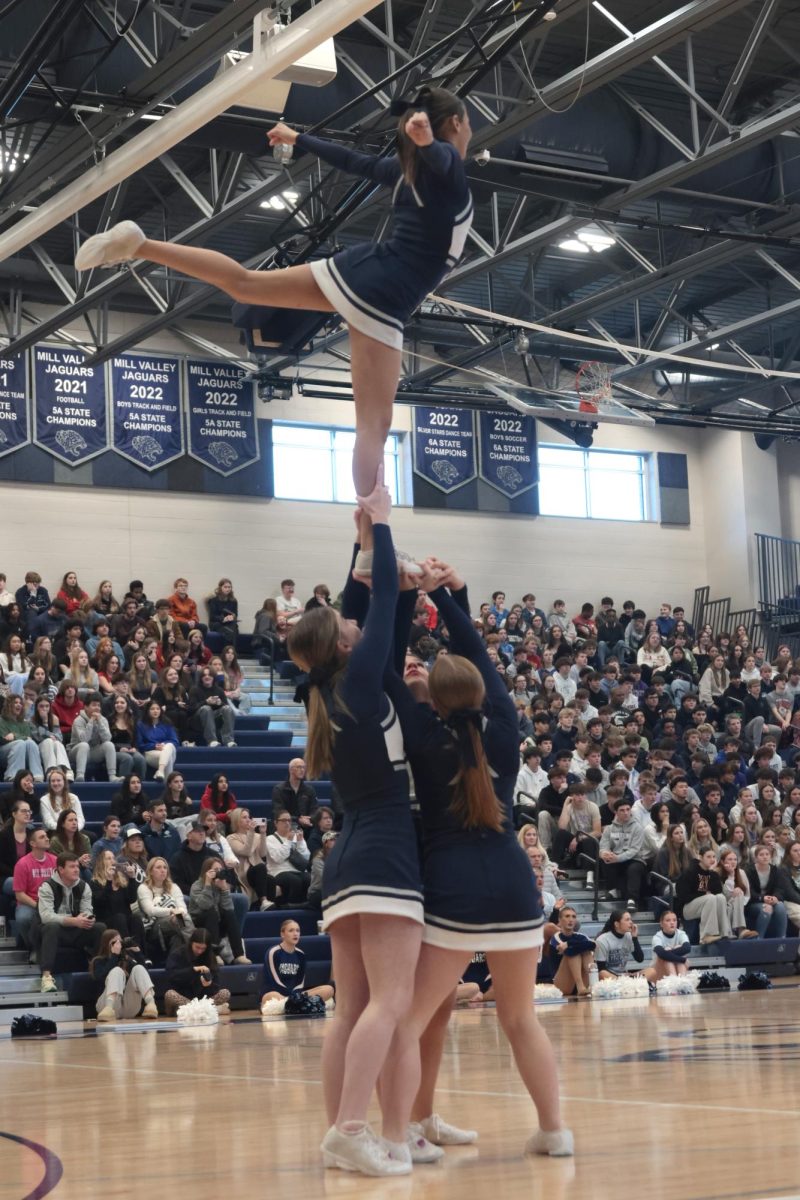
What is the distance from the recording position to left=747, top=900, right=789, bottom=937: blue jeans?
14.5 m

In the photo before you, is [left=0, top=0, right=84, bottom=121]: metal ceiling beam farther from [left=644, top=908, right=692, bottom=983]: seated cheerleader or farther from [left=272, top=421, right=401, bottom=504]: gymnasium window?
[left=272, top=421, right=401, bottom=504]: gymnasium window

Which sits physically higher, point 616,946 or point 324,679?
point 324,679

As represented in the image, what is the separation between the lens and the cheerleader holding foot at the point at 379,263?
4.50m

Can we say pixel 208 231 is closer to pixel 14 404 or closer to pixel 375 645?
pixel 14 404

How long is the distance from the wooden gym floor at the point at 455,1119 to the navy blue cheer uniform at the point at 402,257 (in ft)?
7.82

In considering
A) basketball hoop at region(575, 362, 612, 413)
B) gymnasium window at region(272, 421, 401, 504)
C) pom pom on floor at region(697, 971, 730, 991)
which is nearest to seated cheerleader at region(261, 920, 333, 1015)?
pom pom on floor at region(697, 971, 730, 991)

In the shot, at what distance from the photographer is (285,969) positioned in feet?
38.5

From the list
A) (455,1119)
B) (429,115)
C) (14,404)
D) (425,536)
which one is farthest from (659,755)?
(429,115)

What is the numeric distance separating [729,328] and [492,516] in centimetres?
499

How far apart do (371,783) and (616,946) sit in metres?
9.43

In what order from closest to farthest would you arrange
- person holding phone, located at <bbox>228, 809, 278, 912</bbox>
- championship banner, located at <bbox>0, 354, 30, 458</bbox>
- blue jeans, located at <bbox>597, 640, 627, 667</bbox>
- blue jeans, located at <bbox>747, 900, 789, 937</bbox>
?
person holding phone, located at <bbox>228, 809, 278, 912</bbox>
blue jeans, located at <bbox>747, 900, 789, 937</bbox>
championship banner, located at <bbox>0, 354, 30, 458</bbox>
blue jeans, located at <bbox>597, 640, 627, 667</bbox>

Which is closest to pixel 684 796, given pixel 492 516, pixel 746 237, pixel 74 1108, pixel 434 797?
pixel 746 237

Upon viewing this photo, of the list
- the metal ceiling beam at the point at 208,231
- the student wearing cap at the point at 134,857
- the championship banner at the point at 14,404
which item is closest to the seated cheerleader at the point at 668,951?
the student wearing cap at the point at 134,857

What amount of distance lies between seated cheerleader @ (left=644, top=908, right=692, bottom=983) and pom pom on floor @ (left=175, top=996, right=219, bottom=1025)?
3.76 m
